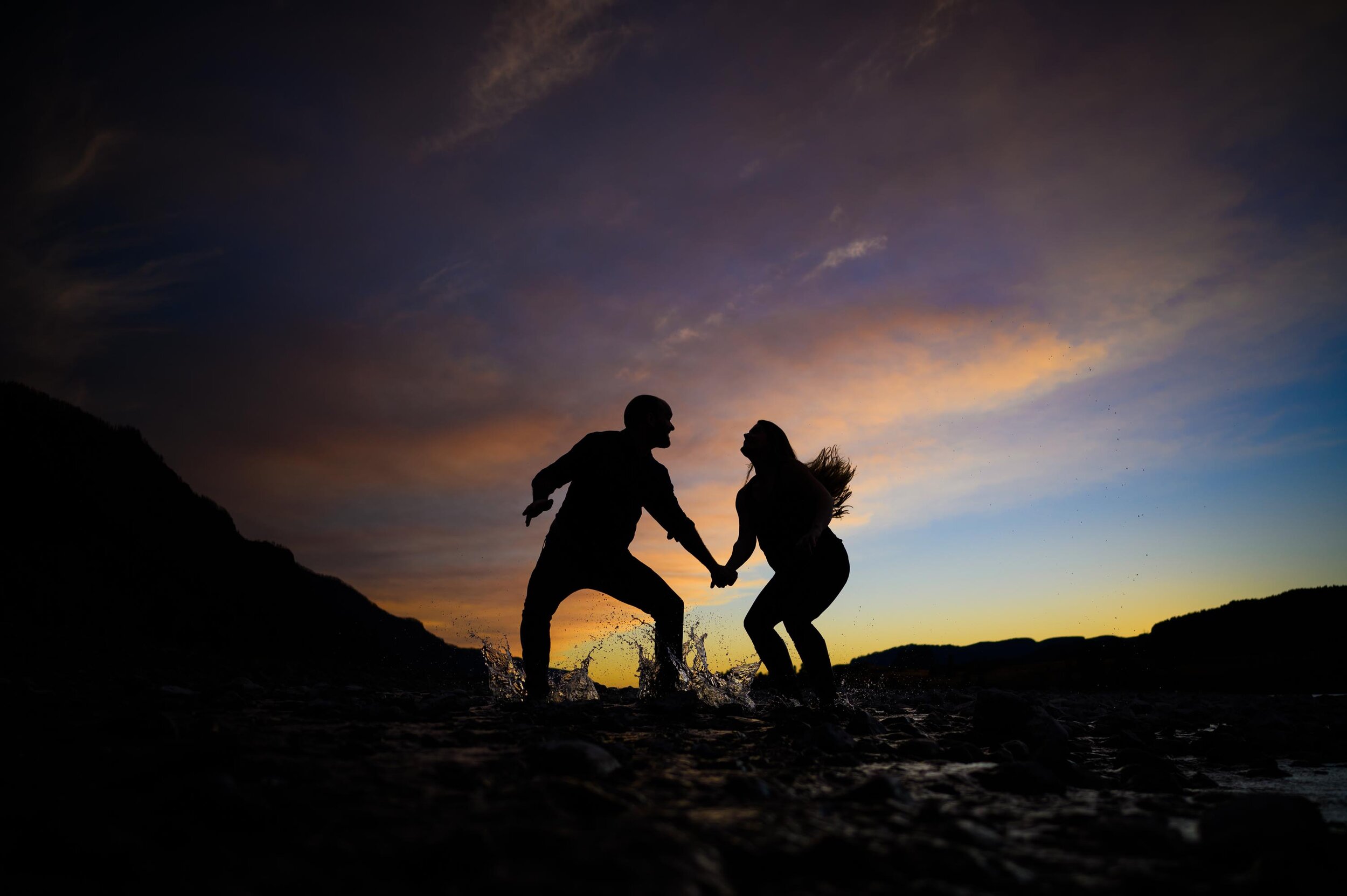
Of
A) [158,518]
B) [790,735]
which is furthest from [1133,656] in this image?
[158,518]

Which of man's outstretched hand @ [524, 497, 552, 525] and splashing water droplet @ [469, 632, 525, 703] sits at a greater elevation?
man's outstretched hand @ [524, 497, 552, 525]

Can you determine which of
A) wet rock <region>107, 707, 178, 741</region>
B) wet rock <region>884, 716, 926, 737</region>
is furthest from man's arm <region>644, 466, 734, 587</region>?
wet rock <region>107, 707, 178, 741</region>

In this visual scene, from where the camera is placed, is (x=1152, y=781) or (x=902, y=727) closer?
(x=1152, y=781)

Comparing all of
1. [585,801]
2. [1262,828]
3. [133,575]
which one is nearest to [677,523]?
[585,801]

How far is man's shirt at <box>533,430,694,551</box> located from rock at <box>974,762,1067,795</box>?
3779 mm

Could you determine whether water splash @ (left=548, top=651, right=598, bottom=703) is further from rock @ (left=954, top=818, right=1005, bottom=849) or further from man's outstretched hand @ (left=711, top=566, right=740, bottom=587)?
rock @ (left=954, top=818, right=1005, bottom=849)

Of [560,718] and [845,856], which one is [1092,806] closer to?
[845,856]

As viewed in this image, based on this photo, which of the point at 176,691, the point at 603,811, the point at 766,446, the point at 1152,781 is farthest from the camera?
the point at 766,446

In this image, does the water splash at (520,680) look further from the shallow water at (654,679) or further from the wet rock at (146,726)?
the wet rock at (146,726)

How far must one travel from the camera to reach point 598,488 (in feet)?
20.1

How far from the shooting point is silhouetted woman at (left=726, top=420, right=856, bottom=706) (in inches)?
237

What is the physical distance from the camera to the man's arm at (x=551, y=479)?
6027 millimetres

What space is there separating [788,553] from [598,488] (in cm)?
194

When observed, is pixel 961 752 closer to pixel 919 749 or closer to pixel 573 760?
pixel 919 749
